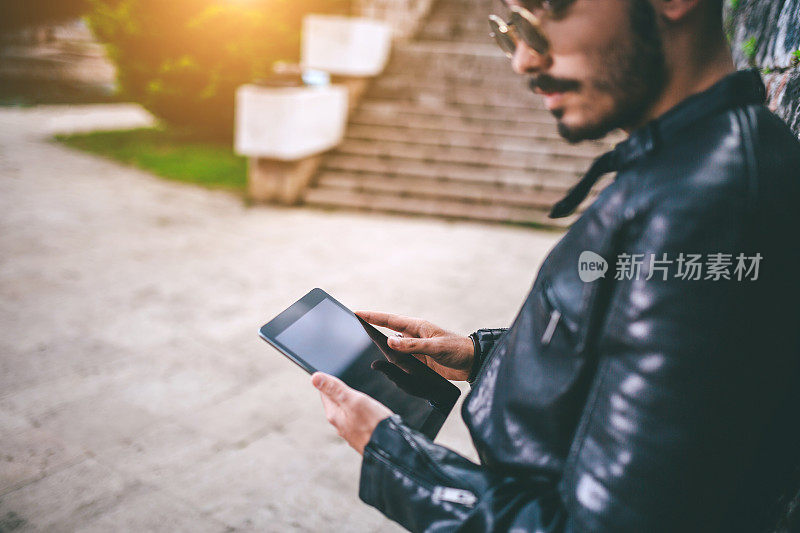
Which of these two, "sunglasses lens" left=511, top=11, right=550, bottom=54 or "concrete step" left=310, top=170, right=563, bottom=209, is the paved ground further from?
"sunglasses lens" left=511, top=11, right=550, bottom=54

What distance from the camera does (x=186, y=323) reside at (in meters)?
4.41

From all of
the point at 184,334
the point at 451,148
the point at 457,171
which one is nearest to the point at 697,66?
the point at 184,334

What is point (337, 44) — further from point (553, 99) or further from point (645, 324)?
point (645, 324)

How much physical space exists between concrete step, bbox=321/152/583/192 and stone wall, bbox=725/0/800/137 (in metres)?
5.50

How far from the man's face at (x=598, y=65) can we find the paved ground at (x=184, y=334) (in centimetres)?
221

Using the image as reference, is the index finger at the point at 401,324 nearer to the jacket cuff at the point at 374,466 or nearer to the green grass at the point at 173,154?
the jacket cuff at the point at 374,466

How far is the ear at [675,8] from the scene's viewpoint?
2.92 feet

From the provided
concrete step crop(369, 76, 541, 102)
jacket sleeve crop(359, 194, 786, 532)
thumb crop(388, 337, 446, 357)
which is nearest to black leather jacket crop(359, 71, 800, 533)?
jacket sleeve crop(359, 194, 786, 532)

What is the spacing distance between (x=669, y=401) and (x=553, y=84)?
1.80ft

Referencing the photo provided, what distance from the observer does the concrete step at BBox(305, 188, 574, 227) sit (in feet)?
25.4

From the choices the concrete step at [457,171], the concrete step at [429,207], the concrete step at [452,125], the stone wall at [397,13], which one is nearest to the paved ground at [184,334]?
the concrete step at [429,207]

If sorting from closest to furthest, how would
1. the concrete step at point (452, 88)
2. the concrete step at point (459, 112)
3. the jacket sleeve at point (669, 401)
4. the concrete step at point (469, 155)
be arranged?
the jacket sleeve at point (669, 401), the concrete step at point (469, 155), the concrete step at point (459, 112), the concrete step at point (452, 88)

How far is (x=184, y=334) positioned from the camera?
424 centimetres

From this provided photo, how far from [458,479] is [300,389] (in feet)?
9.13
